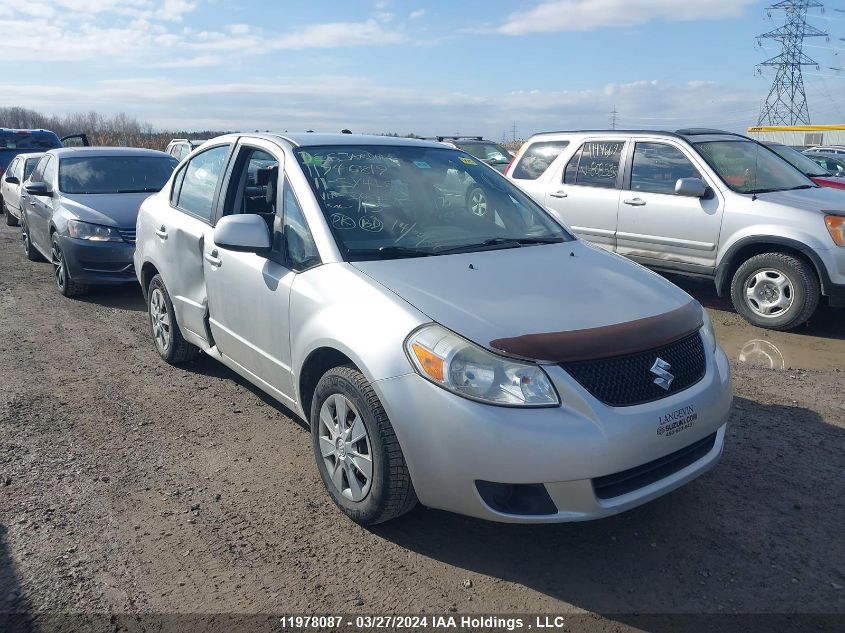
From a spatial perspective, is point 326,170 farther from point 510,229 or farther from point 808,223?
point 808,223

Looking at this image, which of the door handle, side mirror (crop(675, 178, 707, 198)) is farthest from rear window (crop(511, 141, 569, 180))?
the door handle

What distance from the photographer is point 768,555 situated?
312 centimetres

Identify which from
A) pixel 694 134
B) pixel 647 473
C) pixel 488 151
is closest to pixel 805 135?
pixel 488 151

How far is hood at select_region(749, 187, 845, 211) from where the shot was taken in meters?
6.59

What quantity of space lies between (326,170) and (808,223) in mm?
4705

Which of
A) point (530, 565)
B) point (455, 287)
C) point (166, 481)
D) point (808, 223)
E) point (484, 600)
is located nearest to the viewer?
point (484, 600)

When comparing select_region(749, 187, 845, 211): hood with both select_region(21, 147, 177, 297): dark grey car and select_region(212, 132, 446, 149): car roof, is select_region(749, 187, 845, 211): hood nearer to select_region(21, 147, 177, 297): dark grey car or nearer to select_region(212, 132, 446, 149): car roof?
select_region(212, 132, 446, 149): car roof

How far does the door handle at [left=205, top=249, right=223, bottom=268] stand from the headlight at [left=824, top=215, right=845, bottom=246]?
526cm

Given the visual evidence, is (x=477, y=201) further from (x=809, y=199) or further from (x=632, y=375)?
(x=809, y=199)

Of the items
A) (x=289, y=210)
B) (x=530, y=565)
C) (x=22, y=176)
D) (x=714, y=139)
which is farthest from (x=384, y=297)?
(x=22, y=176)

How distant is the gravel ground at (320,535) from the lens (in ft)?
9.36

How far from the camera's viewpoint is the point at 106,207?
27.3ft

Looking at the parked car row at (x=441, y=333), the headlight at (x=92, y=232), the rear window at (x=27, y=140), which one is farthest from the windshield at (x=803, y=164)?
the rear window at (x=27, y=140)

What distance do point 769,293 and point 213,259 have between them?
5.17 m
